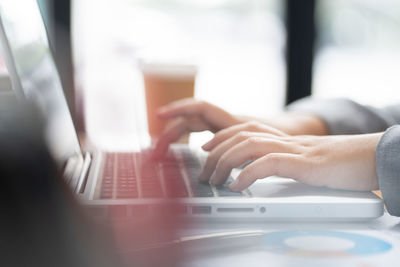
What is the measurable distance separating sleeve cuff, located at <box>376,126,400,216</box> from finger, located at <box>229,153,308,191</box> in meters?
0.08

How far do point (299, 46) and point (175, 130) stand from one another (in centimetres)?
146

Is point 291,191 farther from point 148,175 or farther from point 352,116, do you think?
point 352,116

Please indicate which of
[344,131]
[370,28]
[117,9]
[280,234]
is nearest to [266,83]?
[370,28]

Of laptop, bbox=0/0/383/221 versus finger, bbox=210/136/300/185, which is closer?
laptop, bbox=0/0/383/221

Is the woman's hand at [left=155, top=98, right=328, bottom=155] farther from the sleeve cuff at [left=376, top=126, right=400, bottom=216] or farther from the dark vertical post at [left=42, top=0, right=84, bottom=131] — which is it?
the dark vertical post at [left=42, top=0, right=84, bottom=131]

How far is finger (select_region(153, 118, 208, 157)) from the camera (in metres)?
0.87

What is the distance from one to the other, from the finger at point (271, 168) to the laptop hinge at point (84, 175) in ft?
0.55

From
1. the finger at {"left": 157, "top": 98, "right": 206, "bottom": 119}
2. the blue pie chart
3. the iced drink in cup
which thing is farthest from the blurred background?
the blue pie chart

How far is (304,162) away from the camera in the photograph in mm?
604

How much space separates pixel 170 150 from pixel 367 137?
413 millimetres

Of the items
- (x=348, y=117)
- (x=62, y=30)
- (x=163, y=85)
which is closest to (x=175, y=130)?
(x=163, y=85)

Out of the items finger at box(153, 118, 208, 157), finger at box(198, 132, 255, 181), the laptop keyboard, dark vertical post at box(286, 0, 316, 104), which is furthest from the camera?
dark vertical post at box(286, 0, 316, 104)

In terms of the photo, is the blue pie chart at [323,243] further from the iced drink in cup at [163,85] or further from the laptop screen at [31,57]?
the iced drink in cup at [163,85]

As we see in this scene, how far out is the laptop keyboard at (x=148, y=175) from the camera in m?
0.55
